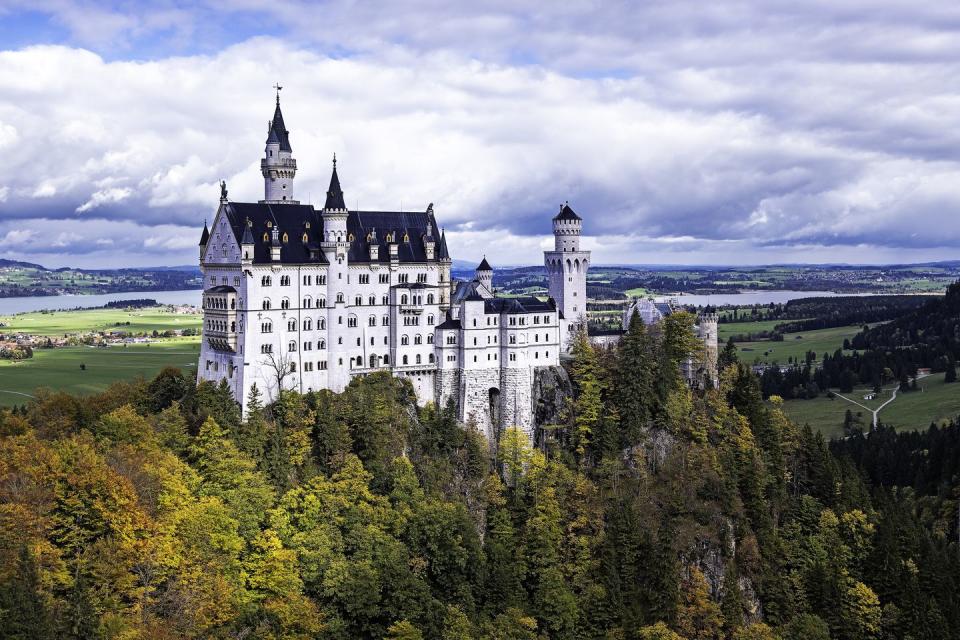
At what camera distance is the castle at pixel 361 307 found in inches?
3656

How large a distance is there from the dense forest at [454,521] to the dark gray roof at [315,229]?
13147mm

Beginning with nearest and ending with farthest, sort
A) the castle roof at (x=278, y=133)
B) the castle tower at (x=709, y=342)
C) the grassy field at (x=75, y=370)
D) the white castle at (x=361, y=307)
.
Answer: the white castle at (x=361, y=307) → the castle roof at (x=278, y=133) → the castle tower at (x=709, y=342) → the grassy field at (x=75, y=370)

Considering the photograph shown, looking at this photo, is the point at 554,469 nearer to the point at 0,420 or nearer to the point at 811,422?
the point at 0,420

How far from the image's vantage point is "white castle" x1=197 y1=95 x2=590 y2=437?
9288 centimetres

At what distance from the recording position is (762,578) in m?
94.8

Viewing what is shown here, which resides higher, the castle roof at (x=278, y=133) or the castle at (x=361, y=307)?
the castle roof at (x=278, y=133)

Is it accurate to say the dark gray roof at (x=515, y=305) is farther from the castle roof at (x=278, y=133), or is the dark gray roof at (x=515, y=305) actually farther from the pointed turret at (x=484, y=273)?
the castle roof at (x=278, y=133)

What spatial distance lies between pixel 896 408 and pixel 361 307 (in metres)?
119

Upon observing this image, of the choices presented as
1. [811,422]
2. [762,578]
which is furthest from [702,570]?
[811,422]

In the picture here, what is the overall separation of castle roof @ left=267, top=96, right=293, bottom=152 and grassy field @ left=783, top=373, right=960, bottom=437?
4335 inches

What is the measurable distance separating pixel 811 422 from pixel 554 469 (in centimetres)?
9716

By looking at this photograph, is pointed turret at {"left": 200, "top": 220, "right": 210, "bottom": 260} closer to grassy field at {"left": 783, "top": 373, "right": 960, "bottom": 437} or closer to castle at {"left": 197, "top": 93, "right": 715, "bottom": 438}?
castle at {"left": 197, "top": 93, "right": 715, "bottom": 438}

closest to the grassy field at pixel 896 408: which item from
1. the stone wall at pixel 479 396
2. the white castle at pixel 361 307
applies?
the white castle at pixel 361 307

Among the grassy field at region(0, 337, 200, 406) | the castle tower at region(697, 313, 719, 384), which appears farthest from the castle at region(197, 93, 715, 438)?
the grassy field at region(0, 337, 200, 406)
